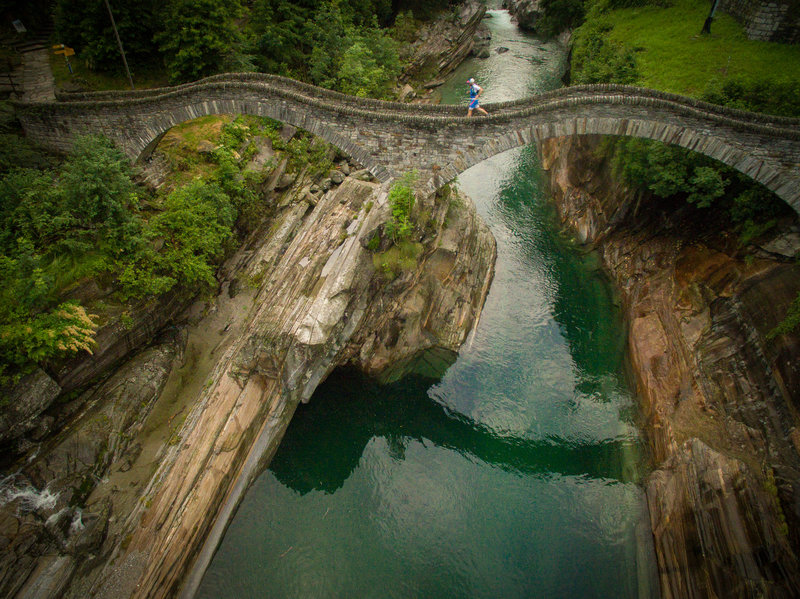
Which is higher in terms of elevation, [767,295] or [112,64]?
[112,64]


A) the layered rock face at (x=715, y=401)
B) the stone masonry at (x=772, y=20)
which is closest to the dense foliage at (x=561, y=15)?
the stone masonry at (x=772, y=20)

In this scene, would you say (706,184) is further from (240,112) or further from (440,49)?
(440,49)

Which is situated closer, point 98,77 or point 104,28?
point 104,28

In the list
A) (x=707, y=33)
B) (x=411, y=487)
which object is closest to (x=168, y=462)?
(x=411, y=487)

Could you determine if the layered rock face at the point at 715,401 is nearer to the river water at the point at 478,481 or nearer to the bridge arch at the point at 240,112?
the river water at the point at 478,481

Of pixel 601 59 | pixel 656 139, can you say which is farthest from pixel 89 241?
pixel 601 59

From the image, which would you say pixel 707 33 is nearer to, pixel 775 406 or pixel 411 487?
pixel 775 406
